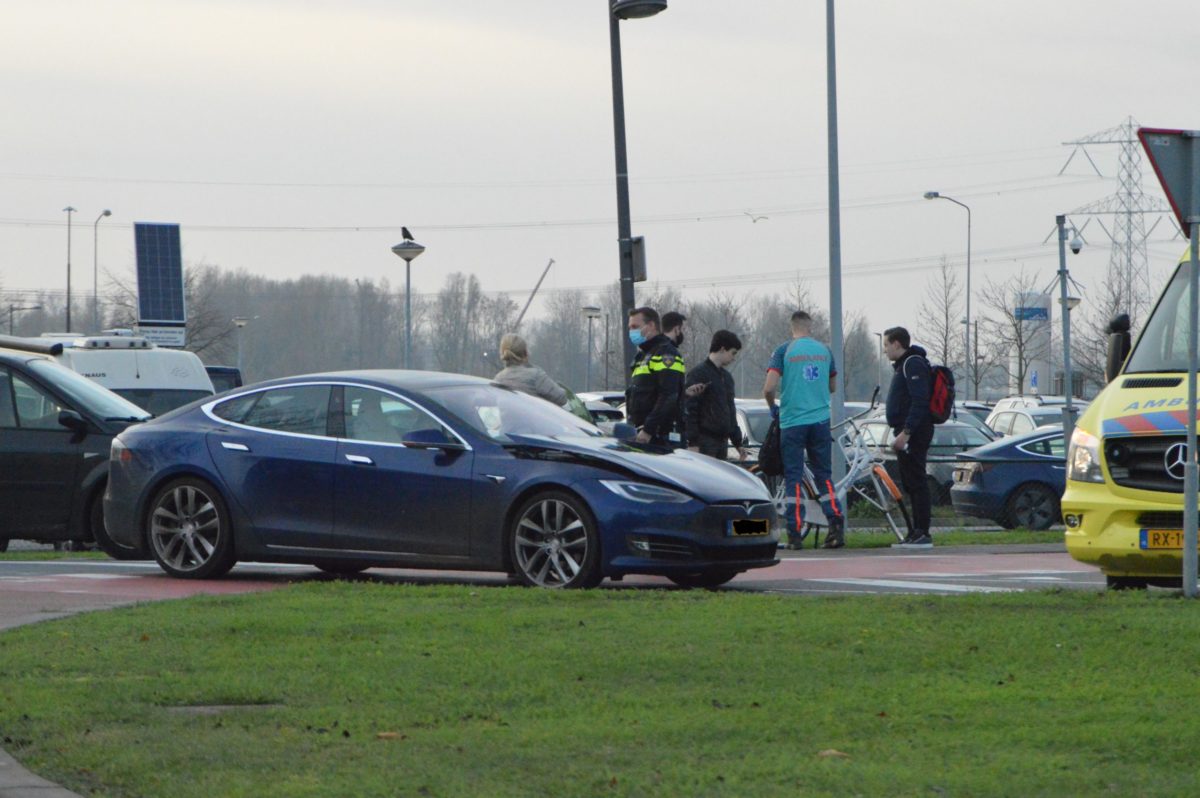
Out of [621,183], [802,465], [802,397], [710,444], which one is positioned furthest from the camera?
[621,183]

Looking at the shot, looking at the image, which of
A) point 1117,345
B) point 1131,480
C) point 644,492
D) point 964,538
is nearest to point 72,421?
point 644,492

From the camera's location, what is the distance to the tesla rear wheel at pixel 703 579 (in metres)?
12.7

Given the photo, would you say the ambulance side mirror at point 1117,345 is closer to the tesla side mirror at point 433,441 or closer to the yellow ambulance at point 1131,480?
the yellow ambulance at point 1131,480

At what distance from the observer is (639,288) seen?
96.9 m

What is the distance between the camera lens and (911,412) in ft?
56.8

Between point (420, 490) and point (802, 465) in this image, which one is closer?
point (420, 490)

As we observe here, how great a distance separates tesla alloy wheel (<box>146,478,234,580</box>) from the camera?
519 inches

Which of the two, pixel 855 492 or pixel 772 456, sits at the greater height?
pixel 772 456

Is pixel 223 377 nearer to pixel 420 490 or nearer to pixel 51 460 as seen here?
pixel 51 460

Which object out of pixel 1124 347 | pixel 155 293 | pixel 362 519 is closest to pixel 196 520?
pixel 362 519

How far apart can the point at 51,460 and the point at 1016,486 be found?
38.2ft

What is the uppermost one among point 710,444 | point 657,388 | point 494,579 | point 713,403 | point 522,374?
point 522,374

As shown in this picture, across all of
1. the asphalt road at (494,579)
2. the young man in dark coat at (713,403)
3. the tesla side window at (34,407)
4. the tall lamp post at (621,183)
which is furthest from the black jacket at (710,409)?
the tesla side window at (34,407)

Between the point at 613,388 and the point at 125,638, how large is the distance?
3483 inches
